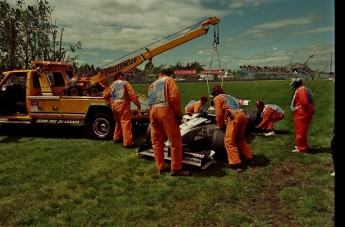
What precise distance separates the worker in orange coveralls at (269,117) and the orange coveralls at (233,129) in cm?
321

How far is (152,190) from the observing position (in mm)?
5438

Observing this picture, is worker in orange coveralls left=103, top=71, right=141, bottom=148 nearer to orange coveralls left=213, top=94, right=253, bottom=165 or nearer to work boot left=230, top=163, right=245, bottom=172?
orange coveralls left=213, top=94, right=253, bottom=165

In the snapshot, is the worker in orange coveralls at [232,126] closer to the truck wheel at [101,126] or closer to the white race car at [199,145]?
the white race car at [199,145]

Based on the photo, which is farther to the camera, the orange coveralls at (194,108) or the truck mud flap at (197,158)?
the orange coveralls at (194,108)

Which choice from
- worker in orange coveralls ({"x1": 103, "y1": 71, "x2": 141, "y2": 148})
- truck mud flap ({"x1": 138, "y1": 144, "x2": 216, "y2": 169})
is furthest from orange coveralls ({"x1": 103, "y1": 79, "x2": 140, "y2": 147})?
truck mud flap ({"x1": 138, "y1": 144, "x2": 216, "y2": 169})

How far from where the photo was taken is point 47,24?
29750 mm

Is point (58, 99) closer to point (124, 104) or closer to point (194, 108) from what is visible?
point (124, 104)

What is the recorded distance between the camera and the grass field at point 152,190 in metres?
4.42

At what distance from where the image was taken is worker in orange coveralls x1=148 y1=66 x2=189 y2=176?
6.12m

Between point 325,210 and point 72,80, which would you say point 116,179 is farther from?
point 72,80

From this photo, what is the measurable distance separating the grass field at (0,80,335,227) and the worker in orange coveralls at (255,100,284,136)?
152cm

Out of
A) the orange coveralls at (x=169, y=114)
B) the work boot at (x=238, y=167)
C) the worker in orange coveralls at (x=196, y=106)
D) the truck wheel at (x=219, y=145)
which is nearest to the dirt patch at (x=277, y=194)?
the work boot at (x=238, y=167)

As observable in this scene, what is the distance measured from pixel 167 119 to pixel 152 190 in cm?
139

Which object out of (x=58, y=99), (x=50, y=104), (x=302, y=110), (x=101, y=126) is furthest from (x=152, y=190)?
(x=50, y=104)
